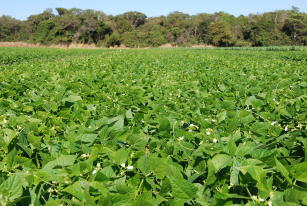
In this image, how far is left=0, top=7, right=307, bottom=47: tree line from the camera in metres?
68.4

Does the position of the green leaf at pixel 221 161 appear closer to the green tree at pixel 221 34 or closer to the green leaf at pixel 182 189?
the green leaf at pixel 182 189

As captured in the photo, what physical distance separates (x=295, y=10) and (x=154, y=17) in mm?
41142

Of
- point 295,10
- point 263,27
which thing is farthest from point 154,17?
point 295,10

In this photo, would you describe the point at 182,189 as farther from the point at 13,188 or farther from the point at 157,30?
the point at 157,30

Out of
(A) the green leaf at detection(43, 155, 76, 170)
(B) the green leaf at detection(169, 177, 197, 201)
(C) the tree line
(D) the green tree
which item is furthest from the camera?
(D) the green tree

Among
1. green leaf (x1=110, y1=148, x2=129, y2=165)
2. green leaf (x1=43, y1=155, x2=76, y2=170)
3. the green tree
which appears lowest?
green leaf (x1=43, y1=155, x2=76, y2=170)

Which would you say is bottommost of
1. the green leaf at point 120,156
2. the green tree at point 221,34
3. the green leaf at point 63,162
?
the green leaf at point 63,162

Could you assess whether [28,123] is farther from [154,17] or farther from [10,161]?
[154,17]

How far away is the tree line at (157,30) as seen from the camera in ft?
225

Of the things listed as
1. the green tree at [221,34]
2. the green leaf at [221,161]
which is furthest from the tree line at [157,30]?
the green leaf at [221,161]

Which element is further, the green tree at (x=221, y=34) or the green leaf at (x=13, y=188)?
the green tree at (x=221, y=34)

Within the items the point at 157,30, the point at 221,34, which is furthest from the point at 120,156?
the point at 157,30

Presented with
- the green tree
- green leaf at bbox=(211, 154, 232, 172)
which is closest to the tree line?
the green tree

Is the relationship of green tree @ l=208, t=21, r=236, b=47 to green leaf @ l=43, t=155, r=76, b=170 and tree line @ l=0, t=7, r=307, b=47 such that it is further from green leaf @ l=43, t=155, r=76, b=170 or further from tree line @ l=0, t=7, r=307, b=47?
green leaf @ l=43, t=155, r=76, b=170
